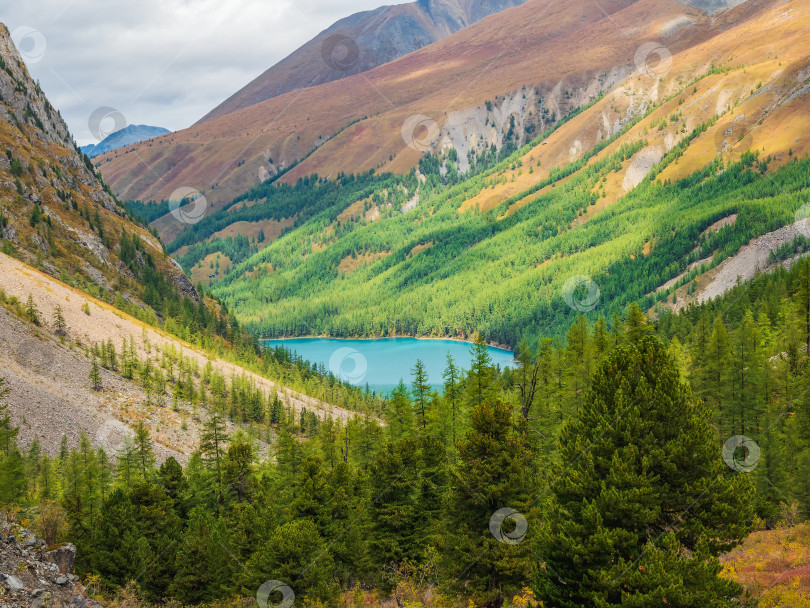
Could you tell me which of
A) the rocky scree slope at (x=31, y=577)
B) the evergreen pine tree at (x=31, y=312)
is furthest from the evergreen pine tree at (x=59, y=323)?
the rocky scree slope at (x=31, y=577)

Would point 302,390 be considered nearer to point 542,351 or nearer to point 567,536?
point 542,351

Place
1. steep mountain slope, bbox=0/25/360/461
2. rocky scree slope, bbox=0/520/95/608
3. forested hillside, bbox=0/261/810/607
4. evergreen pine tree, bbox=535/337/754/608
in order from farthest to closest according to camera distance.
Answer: steep mountain slope, bbox=0/25/360/461, rocky scree slope, bbox=0/520/95/608, forested hillside, bbox=0/261/810/607, evergreen pine tree, bbox=535/337/754/608

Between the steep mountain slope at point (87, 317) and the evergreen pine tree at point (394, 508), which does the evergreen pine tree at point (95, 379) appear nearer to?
the steep mountain slope at point (87, 317)

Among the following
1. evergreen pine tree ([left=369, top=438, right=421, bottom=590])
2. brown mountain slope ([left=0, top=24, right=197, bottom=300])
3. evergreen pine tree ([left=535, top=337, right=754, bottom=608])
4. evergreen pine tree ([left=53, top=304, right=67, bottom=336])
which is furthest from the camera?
brown mountain slope ([left=0, top=24, right=197, bottom=300])

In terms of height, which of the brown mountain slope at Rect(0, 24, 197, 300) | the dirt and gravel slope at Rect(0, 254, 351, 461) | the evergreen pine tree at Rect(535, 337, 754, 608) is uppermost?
the brown mountain slope at Rect(0, 24, 197, 300)

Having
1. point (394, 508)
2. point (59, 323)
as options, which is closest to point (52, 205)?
point (59, 323)

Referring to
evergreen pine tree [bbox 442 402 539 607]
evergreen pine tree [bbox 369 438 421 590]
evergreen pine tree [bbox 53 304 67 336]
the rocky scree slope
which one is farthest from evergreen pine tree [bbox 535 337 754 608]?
evergreen pine tree [bbox 53 304 67 336]

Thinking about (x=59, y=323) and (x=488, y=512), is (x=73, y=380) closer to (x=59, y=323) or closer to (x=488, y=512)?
(x=59, y=323)

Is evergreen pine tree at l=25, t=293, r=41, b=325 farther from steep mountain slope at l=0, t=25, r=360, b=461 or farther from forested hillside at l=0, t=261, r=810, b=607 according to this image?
forested hillside at l=0, t=261, r=810, b=607

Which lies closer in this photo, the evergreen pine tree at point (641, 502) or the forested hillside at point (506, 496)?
the evergreen pine tree at point (641, 502)

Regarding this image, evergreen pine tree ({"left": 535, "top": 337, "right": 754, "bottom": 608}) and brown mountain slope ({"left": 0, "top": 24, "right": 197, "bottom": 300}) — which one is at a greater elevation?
brown mountain slope ({"left": 0, "top": 24, "right": 197, "bottom": 300})

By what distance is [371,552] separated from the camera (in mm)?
37688

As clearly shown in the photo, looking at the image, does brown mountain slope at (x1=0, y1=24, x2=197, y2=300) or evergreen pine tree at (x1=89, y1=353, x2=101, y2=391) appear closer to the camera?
evergreen pine tree at (x1=89, y1=353, x2=101, y2=391)

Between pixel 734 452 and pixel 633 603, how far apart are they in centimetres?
3040
